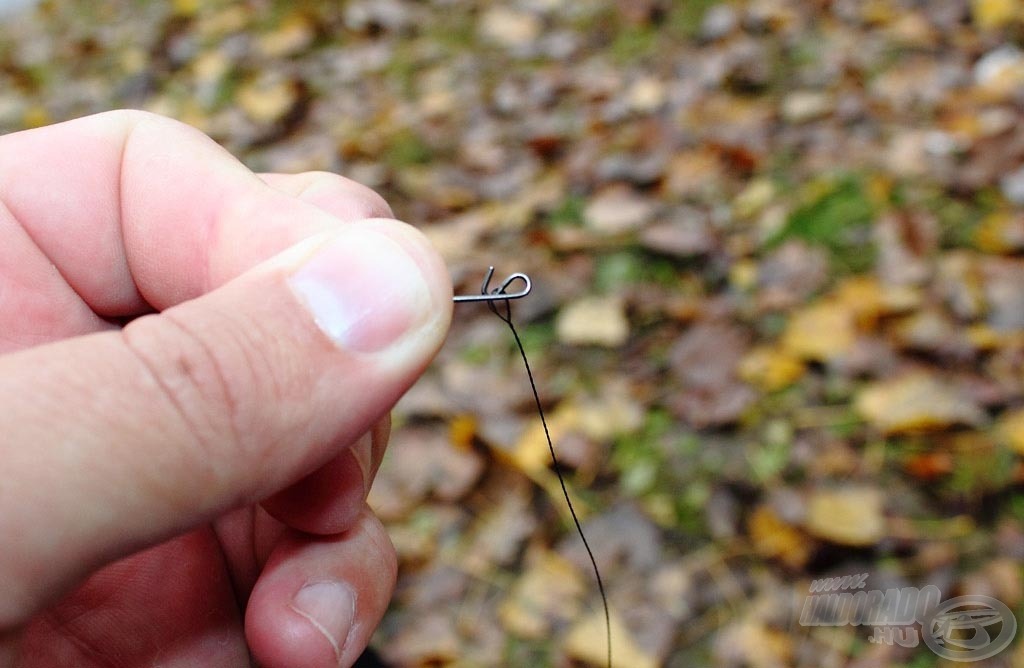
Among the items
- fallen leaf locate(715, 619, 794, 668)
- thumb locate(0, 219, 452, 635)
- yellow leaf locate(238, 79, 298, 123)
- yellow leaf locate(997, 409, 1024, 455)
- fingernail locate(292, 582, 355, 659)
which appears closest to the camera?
thumb locate(0, 219, 452, 635)

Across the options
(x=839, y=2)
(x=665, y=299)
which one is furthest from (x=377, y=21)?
(x=665, y=299)

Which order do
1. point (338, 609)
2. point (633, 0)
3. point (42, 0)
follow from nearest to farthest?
point (338, 609) → point (633, 0) → point (42, 0)

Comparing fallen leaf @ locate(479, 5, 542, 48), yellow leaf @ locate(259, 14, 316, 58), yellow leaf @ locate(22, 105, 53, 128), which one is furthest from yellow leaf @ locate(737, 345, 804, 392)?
yellow leaf @ locate(22, 105, 53, 128)

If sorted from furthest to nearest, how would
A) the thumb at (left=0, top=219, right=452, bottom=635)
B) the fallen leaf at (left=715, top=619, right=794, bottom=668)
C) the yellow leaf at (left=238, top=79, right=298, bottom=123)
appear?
the yellow leaf at (left=238, top=79, right=298, bottom=123)
the fallen leaf at (left=715, top=619, right=794, bottom=668)
the thumb at (left=0, top=219, right=452, bottom=635)

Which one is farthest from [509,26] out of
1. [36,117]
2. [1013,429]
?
[1013,429]

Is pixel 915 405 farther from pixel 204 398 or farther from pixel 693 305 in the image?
pixel 204 398

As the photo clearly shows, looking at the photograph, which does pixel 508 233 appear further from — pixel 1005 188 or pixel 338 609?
pixel 338 609

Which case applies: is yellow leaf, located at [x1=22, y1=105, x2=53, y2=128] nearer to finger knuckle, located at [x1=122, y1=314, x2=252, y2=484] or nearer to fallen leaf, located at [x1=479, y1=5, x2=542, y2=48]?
fallen leaf, located at [x1=479, y1=5, x2=542, y2=48]

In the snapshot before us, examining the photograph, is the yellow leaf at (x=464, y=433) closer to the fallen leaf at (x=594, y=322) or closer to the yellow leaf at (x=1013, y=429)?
the fallen leaf at (x=594, y=322)
